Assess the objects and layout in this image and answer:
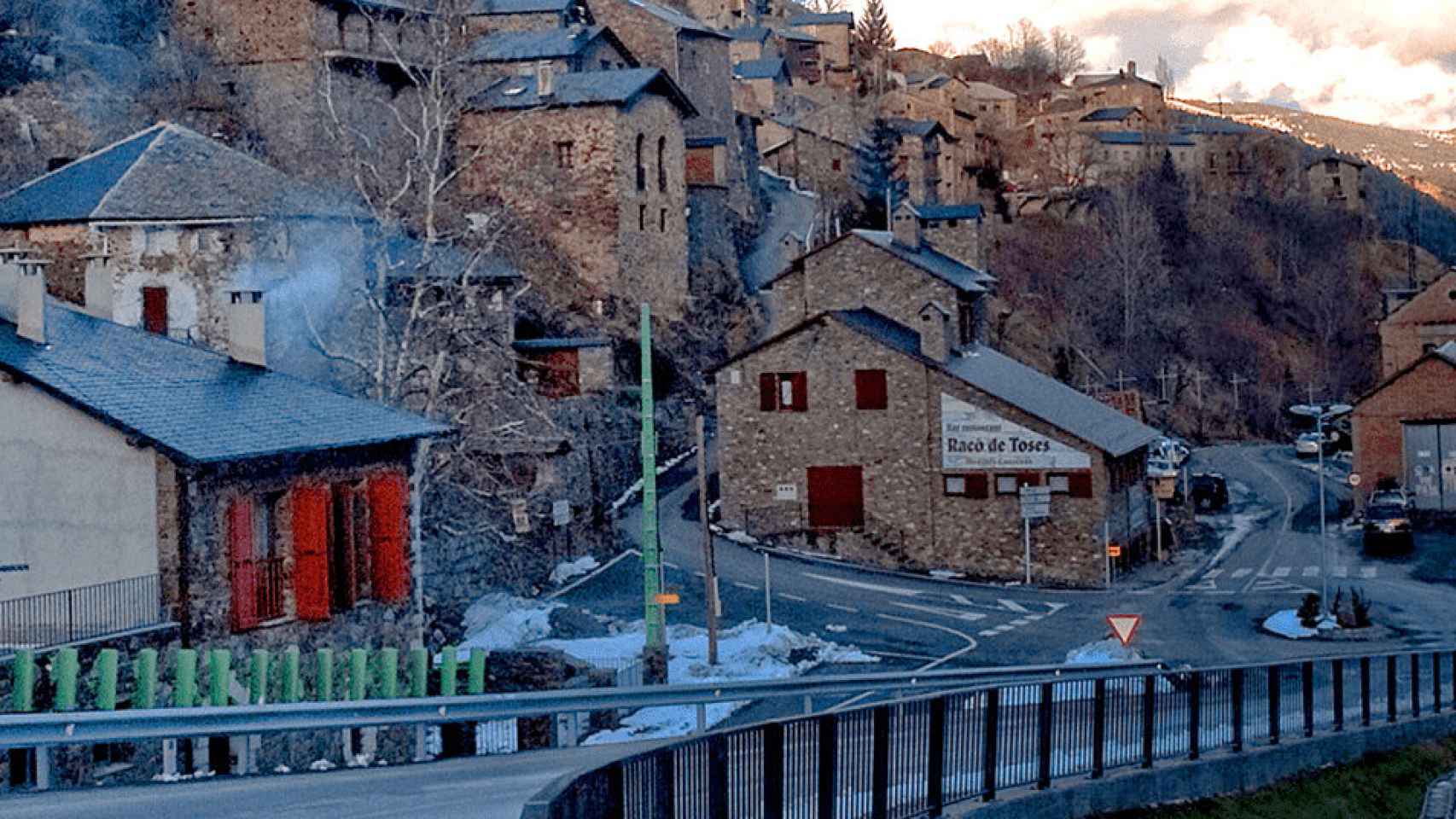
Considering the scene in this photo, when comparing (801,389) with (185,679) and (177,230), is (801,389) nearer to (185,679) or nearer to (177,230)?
(177,230)

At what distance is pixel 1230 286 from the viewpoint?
10912 centimetres

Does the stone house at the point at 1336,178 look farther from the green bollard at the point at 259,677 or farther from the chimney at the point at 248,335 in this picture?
the green bollard at the point at 259,677

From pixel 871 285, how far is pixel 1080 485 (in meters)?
9.64

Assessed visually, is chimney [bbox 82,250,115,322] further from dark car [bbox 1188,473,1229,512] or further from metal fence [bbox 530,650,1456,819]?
dark car [bbox 1188,473,1229,512]

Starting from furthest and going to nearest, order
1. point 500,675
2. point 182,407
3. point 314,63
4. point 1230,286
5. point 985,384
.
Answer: point 1230,286, point 314,63, point 985,384, point 500,675, point 182,407

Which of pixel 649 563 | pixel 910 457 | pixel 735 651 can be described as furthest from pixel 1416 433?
pixel 649 563

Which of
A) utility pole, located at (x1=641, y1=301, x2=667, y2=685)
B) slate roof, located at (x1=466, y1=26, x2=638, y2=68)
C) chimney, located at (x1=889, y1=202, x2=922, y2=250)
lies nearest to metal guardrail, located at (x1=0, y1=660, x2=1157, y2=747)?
utility pole, located at (x1=641, y1=301, x2=667, y2=685)

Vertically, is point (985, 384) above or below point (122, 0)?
below

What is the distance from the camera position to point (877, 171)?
96.9 meters

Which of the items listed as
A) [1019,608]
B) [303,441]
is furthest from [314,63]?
[303,441]

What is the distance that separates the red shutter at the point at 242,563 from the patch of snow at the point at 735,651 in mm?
8889

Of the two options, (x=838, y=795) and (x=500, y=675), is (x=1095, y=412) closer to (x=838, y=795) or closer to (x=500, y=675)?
(x=500, y=675)

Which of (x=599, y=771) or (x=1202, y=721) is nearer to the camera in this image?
(x=599, y=771)

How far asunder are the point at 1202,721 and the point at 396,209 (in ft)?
118
